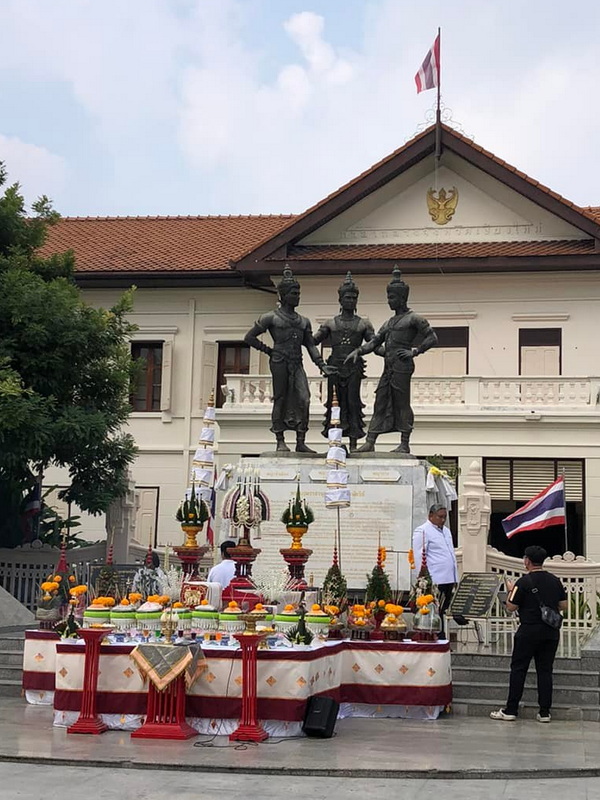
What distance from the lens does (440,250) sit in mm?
26516

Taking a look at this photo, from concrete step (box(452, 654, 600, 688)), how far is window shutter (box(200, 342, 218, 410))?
1673cm

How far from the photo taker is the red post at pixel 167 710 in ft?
31.5

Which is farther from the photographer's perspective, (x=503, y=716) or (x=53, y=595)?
(x=53, y=595)

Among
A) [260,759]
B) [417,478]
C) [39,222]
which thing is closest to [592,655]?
[417,478]

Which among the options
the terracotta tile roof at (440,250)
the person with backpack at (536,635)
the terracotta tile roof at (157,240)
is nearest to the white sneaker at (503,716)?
the person with backpack at (536,635)

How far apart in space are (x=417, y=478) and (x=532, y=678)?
3619mm

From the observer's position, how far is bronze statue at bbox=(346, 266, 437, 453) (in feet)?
49.2

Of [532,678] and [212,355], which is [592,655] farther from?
[212,355]

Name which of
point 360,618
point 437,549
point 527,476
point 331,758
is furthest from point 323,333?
point 527,476

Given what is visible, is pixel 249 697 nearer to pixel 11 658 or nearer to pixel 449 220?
pixel 11 658

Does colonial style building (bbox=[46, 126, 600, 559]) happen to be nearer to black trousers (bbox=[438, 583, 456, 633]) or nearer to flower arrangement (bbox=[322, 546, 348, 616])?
black trousers (bbox=[438, 583, 456, 633])

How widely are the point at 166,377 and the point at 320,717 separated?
19.0 m

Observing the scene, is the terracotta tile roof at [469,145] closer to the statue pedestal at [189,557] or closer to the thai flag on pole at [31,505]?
the thai flag on pole at [31,505]

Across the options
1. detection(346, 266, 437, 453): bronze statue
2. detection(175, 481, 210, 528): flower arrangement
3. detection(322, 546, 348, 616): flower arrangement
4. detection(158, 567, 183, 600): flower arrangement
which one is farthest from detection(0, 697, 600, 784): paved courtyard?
detection(346, 266, 437, 453): bronze statue
